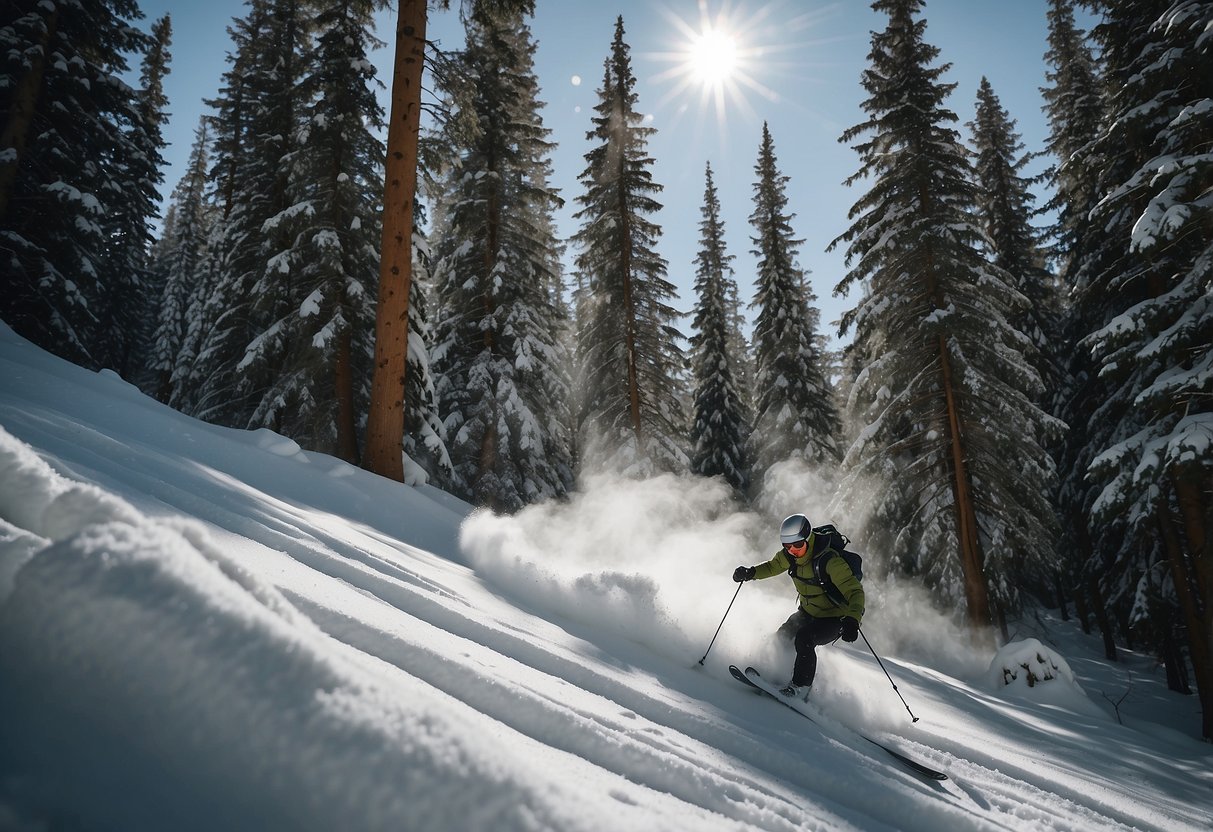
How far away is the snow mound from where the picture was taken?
931 cm

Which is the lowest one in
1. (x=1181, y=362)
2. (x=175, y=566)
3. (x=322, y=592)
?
(x=322, y=592)

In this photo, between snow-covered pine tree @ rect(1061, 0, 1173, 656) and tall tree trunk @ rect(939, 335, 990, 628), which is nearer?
snow-covered pine tree @ rect(1061, 0, 1173, 656)

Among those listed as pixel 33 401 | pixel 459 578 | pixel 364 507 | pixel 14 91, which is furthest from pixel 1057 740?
pixel 14 91

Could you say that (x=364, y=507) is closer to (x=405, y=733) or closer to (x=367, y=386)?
(x=405, y=733)

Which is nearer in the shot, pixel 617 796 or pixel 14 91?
pixel 617 796

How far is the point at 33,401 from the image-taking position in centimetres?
452

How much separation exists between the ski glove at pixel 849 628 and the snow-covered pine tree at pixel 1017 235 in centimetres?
2038

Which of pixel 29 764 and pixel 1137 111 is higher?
pixel 1137 111

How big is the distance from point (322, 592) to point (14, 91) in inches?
730

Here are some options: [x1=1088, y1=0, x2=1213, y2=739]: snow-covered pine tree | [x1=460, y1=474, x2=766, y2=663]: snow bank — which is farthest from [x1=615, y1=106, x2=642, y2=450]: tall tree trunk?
[x1=1088, y1=0, x2=1213, y2=739]: snow-covered pine tree

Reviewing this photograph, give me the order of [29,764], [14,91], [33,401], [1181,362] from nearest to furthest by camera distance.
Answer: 1. [29,764]
2. [33,401]
3. [1181,362]
4. [14,91]

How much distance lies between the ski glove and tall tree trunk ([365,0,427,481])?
7189mm

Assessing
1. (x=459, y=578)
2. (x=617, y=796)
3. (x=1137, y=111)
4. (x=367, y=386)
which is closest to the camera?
(x=617, y=796)

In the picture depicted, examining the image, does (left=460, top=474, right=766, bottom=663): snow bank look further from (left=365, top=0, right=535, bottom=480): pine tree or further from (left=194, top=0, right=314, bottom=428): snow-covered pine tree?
(left=194, top=0, right=314, bottom=428): snow-covered pine tree
